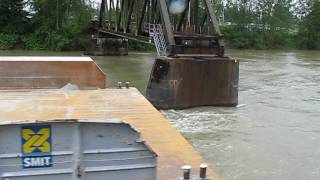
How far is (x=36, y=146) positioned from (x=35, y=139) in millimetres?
66

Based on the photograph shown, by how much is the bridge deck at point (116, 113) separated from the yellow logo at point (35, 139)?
648mm

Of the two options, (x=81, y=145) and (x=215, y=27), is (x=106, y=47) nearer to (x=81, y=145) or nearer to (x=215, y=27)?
(x=215, y=27)

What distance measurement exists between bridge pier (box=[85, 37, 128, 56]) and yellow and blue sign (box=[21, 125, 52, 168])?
41.3 m

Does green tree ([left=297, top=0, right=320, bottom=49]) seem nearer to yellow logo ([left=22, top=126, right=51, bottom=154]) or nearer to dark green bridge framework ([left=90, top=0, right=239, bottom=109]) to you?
dark green bridge framework ([left=90, top=0, right=239, bottom=109])

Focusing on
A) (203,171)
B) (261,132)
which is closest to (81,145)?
(203,171)

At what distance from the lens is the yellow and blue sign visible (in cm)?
434

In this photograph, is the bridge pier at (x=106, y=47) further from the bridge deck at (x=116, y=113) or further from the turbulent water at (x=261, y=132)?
the bridge deck at (x=116, y=113)

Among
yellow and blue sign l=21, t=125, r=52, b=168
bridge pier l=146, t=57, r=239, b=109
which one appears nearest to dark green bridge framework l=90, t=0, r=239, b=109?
bridge pier l=146, t=57, r=239, b=109

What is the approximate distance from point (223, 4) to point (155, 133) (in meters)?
69.8

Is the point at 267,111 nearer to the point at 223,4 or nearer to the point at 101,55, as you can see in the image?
the point at 101,55

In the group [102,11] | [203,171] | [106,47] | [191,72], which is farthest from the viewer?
[106,47]

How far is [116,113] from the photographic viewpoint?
7375 mm

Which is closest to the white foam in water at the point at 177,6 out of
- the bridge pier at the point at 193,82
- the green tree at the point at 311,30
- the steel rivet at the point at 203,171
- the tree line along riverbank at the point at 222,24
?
the bridge pier at the point at 193,82

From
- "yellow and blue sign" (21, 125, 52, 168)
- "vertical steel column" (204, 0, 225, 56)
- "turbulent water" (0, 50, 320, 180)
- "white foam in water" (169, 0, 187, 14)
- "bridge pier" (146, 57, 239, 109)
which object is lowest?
"turbulent water" (0, 50, 320, 180)
